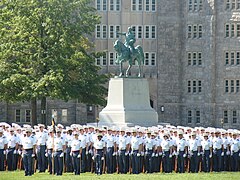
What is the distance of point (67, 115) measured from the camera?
70.8 m

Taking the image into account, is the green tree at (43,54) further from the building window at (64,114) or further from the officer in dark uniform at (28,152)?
the officer in dark uniform at (28,152)

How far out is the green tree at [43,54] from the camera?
52.7 meters

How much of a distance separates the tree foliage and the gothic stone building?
1450cm

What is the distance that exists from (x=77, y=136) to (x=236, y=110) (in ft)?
130

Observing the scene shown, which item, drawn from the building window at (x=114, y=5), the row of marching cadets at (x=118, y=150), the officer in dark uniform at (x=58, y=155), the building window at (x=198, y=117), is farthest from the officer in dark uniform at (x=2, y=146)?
the building window at (x=114, y=5)

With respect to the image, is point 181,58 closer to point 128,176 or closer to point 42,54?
point 42,54

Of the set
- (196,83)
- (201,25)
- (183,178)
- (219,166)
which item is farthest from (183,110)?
(183,178)

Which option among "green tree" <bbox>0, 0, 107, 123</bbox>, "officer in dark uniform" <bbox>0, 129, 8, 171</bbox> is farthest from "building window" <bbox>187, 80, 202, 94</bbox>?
"officer in dark uniform" <bbox>0, 129, 8, 171</bbox>

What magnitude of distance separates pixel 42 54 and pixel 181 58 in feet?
70.6

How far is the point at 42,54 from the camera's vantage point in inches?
2100

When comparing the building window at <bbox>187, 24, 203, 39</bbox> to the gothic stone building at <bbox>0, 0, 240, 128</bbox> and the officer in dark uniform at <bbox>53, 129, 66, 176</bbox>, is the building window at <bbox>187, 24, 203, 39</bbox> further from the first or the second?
the officer in dark uniform at <bbox>53, 129, 66, 176</bbox>

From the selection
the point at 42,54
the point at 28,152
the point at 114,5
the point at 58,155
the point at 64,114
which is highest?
the point at 114,5

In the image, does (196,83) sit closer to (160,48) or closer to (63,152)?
(160,48)

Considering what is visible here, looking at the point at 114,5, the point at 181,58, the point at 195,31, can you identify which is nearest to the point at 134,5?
the point at 114,5
